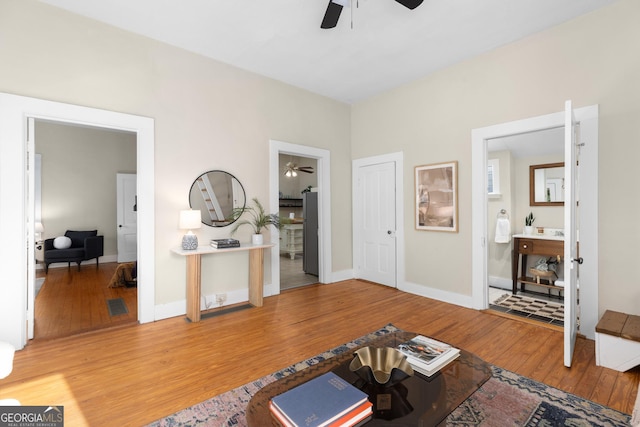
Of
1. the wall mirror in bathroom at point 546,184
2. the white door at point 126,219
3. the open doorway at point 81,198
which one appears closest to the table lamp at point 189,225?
the open doorway at point 81,198

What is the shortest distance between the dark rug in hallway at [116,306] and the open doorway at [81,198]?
8.6 inches

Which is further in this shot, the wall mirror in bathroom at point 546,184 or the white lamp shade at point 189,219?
the wall mirror in bathroom at point 546,184

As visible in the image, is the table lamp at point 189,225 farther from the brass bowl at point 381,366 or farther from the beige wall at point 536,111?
the beige wall at point 536,111

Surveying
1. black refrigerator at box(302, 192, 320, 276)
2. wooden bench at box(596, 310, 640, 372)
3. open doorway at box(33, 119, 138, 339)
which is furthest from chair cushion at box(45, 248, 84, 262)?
wooden bench at box(596, 310, 640, 372)

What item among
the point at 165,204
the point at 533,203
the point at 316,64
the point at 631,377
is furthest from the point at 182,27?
the point at 533,203

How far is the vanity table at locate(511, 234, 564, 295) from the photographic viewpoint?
14.6 ft

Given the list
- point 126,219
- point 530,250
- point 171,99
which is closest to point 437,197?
point 530,250

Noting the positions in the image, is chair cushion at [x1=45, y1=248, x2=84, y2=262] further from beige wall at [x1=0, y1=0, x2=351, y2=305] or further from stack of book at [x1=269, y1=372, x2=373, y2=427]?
stack of book at [x1=269, y1=372, x2=373, y2=427]

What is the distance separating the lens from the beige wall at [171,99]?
2842 millimetres

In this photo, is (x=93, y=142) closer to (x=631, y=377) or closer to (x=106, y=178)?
(x=106, y=178)

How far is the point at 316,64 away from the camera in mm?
4039

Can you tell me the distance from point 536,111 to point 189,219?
4185 mm

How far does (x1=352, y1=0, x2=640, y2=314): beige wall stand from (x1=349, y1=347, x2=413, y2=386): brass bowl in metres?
2.67

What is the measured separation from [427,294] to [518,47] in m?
3.36
